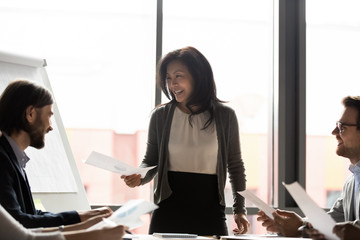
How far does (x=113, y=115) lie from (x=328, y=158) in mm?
1731

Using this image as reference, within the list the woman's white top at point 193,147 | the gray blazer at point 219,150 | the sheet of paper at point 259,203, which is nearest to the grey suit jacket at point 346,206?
the sheet of paper at point 259,203

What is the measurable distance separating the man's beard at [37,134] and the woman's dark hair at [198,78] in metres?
0.91

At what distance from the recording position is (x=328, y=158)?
4.42 metres

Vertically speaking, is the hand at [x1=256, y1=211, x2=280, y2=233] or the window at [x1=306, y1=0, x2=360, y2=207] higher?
the window at [x1=306, y1=0, x2=360, y2=207]

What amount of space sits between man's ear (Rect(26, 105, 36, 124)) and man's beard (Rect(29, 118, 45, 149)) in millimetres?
22

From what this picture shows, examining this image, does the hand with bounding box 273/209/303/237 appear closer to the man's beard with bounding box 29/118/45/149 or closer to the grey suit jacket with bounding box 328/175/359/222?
the grey suit jacket with bounding box 328/175/359/222

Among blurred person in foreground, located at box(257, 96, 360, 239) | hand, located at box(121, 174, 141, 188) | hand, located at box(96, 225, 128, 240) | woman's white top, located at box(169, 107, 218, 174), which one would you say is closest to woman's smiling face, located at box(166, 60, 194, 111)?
woman's white top, located at box(169, 107, 218, 174)

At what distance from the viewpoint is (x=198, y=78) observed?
2.91 metres

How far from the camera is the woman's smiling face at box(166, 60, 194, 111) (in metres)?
2.88

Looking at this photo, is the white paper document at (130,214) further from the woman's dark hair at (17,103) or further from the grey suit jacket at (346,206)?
the grey suit jacket at (346,206)

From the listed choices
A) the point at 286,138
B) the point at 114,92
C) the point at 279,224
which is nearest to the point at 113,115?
the point at 114,92

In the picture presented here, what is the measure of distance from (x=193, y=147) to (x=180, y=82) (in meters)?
0.34

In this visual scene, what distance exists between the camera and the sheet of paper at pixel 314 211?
64.8 inches

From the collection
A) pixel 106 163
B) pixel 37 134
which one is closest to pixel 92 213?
pixel 106 163
